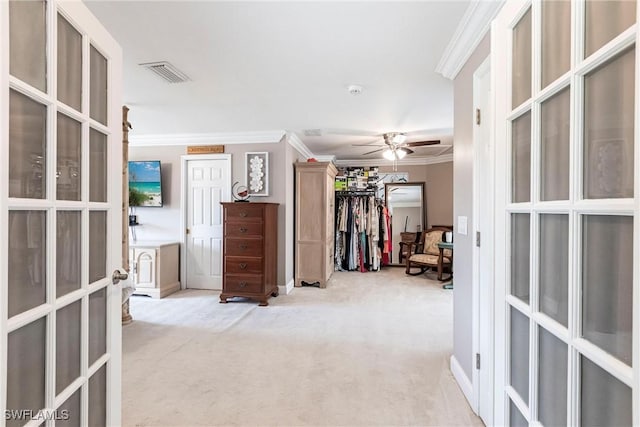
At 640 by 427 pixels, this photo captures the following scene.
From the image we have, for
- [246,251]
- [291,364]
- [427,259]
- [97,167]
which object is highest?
[97,167]

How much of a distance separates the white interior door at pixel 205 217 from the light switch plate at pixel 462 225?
3.36 m

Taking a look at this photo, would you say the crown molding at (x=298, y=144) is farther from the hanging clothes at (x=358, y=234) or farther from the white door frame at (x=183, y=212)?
the white door frame at (x=183, y=212)

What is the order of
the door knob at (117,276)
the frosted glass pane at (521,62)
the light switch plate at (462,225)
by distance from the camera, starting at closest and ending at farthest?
1. the frosted glass pane at (521,62)
2. the door knob at (117,276)
3. the light switch plate at (462,225)

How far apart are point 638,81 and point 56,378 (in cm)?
160

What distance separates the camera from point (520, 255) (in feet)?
3.34

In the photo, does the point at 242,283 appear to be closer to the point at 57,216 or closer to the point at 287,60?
the point at 287,60

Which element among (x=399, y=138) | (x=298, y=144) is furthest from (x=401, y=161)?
(x=298, y=144)

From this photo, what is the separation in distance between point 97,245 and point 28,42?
667mm

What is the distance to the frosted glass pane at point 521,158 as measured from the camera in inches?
38.3

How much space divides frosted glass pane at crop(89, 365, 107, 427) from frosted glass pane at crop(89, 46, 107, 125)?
0.95m

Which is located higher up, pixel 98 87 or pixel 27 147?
pixel 98 87

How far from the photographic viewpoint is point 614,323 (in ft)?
2.16

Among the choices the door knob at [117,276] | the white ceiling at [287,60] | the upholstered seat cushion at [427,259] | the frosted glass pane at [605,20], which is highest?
the white ceiling at [287,60]

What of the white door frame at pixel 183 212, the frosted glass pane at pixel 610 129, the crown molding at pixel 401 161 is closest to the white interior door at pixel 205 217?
the white door frame at pixel 183 212
